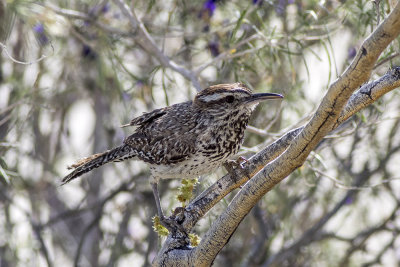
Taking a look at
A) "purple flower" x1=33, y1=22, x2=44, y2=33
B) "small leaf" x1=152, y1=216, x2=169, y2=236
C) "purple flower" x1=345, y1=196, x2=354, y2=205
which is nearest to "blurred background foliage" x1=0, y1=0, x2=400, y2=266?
"purple flower" x1=345, y1=196, x2=354, y2=205

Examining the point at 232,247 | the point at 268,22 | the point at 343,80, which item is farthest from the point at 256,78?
the point at 343,80

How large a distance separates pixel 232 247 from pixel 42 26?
3.16 m

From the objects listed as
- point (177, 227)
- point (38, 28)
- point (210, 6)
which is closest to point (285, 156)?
point (177, 227)

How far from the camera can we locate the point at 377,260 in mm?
6316

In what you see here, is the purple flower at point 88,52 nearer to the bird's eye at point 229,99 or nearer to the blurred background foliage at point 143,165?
the blurred background foliage at point 143,165

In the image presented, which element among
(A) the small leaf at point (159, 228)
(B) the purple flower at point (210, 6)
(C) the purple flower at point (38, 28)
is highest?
(C) the purple flower at point (38, 28)

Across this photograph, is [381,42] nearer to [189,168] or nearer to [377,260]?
[189,168]

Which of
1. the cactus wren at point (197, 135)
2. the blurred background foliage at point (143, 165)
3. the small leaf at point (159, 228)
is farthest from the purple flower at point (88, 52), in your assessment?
the small leaf at point (159, 228)

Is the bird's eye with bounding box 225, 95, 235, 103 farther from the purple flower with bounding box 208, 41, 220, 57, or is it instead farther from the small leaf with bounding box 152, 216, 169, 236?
the purple flower with bounding box 208, 41, 220, 57

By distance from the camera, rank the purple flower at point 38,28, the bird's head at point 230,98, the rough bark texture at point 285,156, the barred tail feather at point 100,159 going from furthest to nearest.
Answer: the purple flower at point 38,28 < the barred tail feather at point 100,159 < the bird's head at point 230,98 < the rough bark texture at point 285,156

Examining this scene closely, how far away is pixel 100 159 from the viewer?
15.1 ft

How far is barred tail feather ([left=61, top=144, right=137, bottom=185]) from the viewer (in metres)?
4.52

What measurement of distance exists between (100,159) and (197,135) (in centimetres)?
79

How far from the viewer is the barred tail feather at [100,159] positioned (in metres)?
4.52
